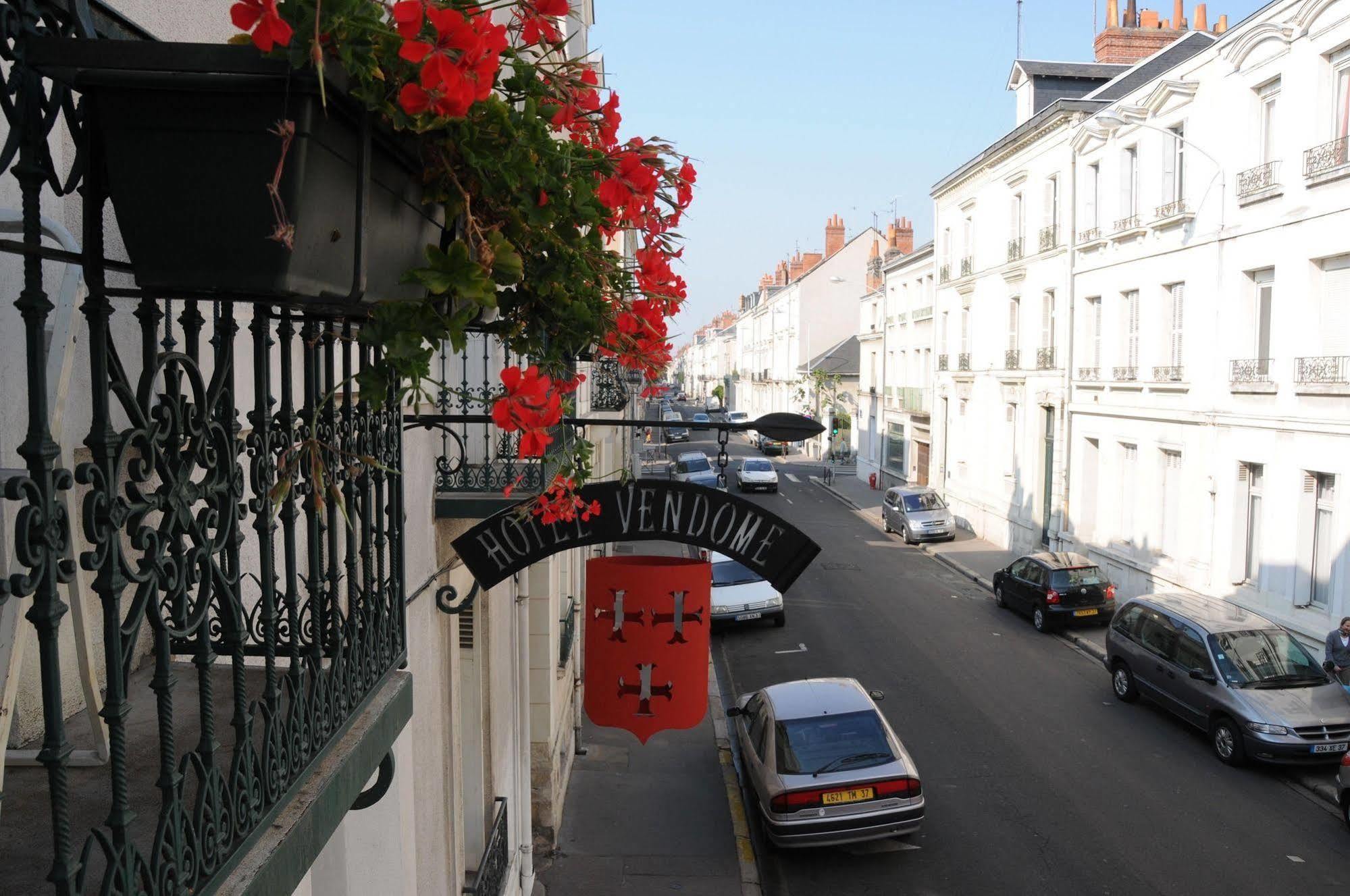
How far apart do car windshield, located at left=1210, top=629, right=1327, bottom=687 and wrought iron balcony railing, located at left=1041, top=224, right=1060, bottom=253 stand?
15.4m

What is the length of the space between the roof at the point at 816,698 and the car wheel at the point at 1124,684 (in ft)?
18.7

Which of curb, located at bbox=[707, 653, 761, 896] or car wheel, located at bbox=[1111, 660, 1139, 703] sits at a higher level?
car wheel, located at bbox=[1111, 660, 1139, 703]

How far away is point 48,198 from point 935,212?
37140mm

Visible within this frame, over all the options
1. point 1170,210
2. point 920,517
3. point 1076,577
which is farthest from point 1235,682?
point 920,517

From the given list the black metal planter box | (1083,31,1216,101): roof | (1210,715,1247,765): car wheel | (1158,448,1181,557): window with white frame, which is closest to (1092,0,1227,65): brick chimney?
(1083,31,1216,101): roof

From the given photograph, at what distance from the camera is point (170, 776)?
1812 millimetres

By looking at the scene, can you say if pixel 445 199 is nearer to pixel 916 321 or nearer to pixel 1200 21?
pixel 1200 21

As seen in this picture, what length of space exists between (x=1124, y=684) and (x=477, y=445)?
12.3 meters

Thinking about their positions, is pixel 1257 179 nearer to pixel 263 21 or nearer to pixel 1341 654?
pixel 1341 654

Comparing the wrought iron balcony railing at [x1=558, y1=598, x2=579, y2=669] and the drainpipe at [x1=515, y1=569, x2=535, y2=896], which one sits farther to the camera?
the wrought iron balcony railing at [x1=558, y1=598, x2=579, y2=669]

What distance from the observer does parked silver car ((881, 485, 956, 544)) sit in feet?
102

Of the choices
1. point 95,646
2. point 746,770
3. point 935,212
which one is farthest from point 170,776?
point 935,212

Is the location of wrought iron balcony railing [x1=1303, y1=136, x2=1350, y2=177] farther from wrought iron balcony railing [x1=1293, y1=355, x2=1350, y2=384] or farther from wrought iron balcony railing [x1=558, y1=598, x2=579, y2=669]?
wrought iron balcony railing [x1=558, y1=598, x2=579, y2=669]

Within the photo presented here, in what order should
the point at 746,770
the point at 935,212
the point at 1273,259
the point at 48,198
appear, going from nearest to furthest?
1. the point at 48,198
2. the point at 746,770
3. the point at 1273,259
4. the point at 935,212
